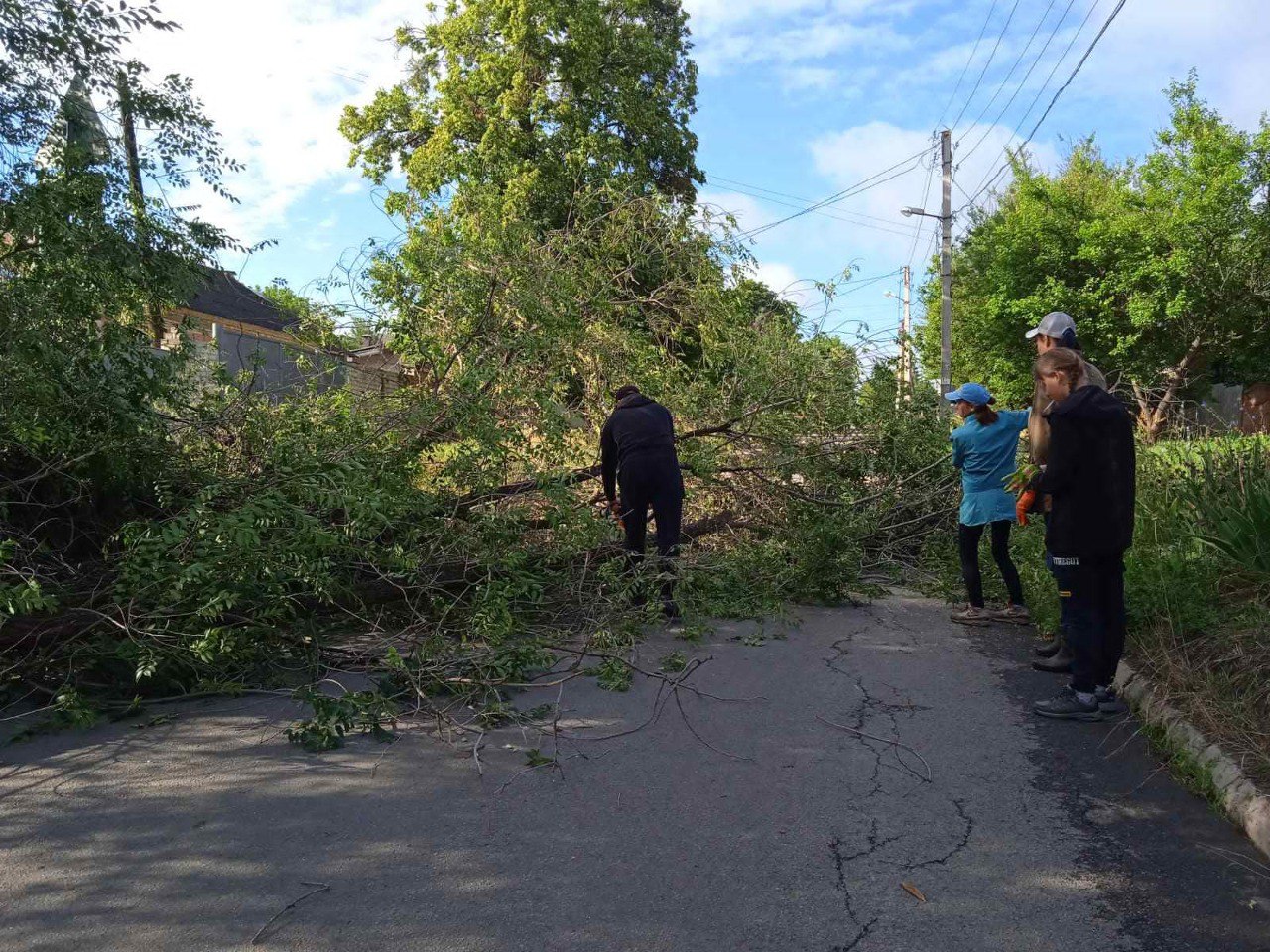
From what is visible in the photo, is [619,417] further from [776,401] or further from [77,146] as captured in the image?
[77,146]

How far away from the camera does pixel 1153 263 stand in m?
27.2

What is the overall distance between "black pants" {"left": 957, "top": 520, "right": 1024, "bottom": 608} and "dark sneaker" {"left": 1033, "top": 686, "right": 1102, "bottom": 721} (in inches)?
80.1

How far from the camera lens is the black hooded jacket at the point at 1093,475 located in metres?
4.89

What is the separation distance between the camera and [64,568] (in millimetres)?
5574

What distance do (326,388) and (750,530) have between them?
398 cm

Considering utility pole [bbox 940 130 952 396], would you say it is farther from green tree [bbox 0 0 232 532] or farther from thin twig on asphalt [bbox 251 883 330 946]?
thin twig on asphalt [bbox 251 883 330 946]

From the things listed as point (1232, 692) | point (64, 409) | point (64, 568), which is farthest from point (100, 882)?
point (1232, 692)

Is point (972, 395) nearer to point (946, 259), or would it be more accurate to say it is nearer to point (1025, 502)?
point (1025, 502)

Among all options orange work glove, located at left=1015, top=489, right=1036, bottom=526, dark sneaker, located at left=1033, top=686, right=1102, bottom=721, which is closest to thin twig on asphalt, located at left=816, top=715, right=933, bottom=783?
dark sneaker, located at left=1033, top=686, right=1102, bottom=721

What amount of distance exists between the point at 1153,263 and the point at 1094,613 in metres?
26.2

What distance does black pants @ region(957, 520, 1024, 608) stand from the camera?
23.1 feet

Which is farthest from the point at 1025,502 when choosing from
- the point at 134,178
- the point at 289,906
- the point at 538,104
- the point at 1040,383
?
the point at 538,104

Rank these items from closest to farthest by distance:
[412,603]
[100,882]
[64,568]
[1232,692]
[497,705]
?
[100,882]
[1232,692]
[497,705]
[64,568]
[412,603]

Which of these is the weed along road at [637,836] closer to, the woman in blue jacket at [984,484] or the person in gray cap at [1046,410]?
the person in gray cap at [1046,410]
